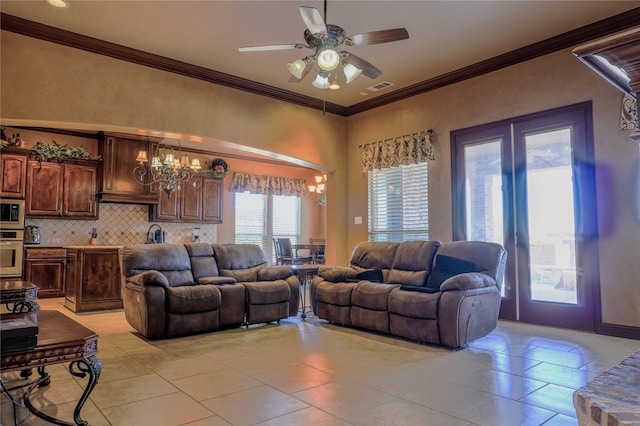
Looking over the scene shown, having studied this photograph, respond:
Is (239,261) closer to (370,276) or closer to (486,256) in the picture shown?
(370,276)

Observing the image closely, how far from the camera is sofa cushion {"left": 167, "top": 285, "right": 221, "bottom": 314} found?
13.8ft

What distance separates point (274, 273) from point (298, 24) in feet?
9.70

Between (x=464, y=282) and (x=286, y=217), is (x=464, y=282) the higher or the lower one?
the lower one

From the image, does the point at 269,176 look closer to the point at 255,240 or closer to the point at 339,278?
the point at 255,240

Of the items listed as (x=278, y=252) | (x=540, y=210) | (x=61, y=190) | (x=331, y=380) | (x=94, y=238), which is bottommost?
(x=331, y=380)

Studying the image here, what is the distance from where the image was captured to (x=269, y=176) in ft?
33.9

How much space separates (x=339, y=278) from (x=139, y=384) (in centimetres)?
268

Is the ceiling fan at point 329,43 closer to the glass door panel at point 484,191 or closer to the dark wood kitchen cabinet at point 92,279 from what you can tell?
the glass door panel at point 484,191

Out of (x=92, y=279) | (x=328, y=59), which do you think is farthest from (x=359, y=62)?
(x=92, y=279)

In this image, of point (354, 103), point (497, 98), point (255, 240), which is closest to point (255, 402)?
point (497, 98)

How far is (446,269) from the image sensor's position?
4.42m

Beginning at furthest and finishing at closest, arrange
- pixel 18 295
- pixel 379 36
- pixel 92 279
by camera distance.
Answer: pixel 92 279 < pixel 18 295 < pixel 379 36

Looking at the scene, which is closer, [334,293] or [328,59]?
[328,59]

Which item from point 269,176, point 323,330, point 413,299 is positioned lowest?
point 323,330
